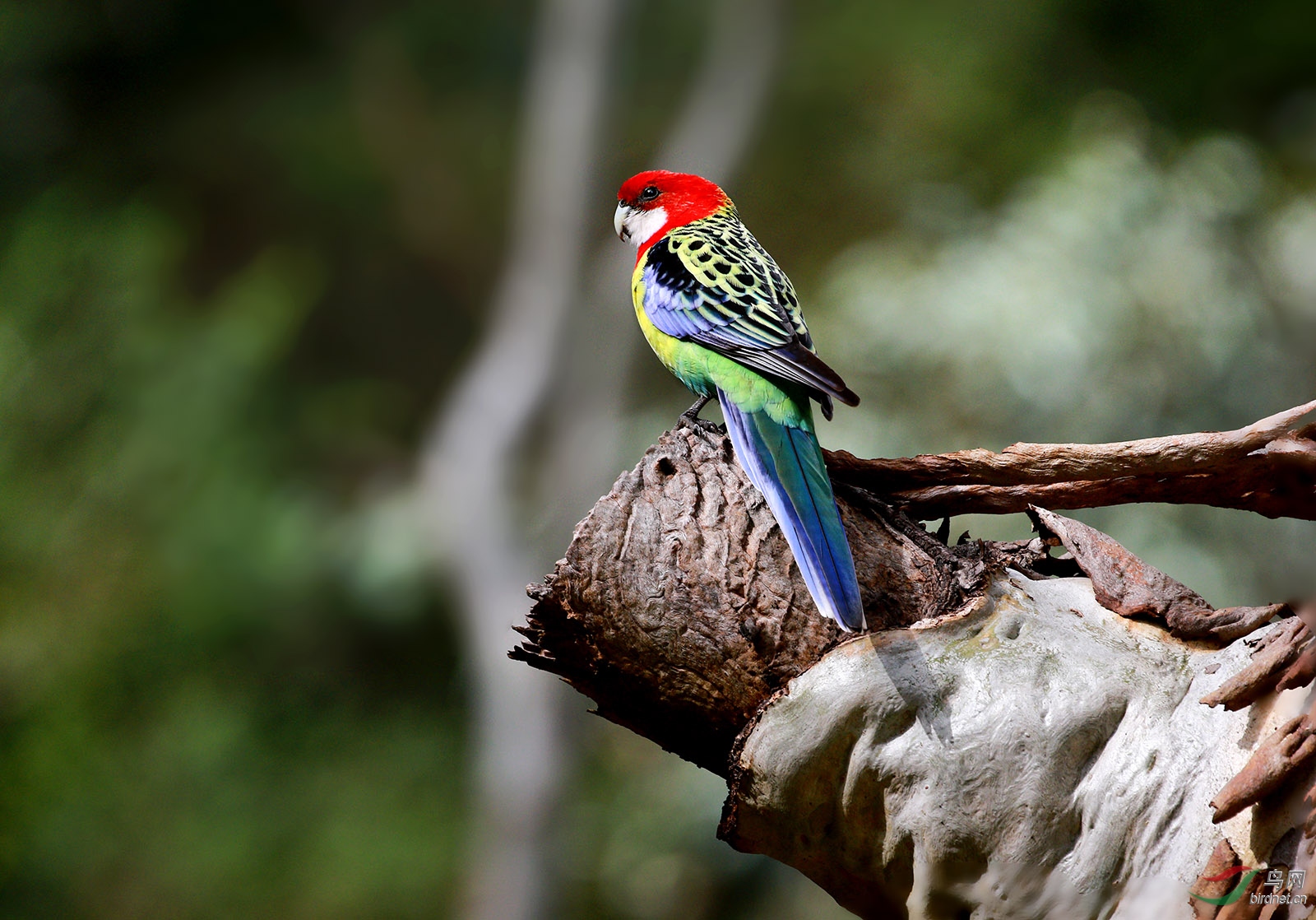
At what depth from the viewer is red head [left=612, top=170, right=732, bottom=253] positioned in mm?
3414

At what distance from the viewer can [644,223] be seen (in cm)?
354

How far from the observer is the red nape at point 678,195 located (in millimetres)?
3408

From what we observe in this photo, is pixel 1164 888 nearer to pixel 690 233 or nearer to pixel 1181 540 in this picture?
pixel 690 233

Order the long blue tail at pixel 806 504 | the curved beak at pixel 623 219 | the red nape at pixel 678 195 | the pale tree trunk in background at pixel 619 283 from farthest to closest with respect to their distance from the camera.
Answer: the pale tree trunk in background at pixel 619 283 < the curved beak at pixel 623 219 < the red nape at pixel 678 195 < the long blue tail at pixel 806 504

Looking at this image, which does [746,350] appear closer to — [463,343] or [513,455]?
[513,455]

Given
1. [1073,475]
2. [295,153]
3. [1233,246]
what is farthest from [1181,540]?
[295,153]

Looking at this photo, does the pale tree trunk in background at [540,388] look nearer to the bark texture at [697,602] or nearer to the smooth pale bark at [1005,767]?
the bark texture at [697,602]

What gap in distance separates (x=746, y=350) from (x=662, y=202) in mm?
1219

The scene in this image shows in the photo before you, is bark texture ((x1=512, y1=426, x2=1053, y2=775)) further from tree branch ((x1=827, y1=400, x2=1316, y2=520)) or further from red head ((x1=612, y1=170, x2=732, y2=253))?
red head ((x1=612, y1=170, x2=732, y2=253))

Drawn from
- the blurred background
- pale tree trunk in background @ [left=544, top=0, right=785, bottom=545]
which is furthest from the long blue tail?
pale tree trunk in background @ [left=544, top=0, right=785, bottom=545]

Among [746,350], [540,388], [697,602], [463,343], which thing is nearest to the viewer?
[697,602]

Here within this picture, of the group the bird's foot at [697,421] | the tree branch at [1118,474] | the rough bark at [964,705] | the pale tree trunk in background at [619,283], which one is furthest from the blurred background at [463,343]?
the rough bark at [964,705]

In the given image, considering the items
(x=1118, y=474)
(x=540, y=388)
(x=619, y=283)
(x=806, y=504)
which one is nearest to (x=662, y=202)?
(x=806, y=504)

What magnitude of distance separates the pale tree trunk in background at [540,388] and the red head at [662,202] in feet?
14.7
